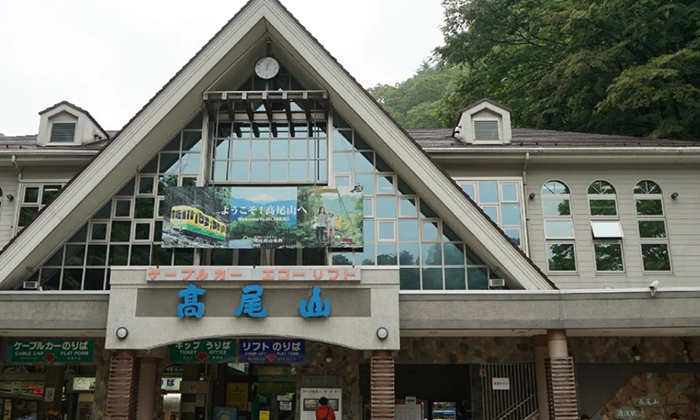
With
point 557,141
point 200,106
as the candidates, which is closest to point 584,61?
point 557,141

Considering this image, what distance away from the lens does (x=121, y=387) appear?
13.5 m

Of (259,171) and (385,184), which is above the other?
(259,171)

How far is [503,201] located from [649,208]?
4065 millimetres

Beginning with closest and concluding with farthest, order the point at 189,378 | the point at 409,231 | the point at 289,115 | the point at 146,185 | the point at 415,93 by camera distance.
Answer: the point at 409,231
the point at 146,185
the point at 289,115
the point at 189,378
the point at 415,93

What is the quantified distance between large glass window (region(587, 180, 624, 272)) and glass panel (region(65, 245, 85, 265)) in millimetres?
13204

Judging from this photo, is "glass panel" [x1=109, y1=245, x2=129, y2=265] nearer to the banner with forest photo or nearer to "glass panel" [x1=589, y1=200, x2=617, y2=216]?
the banner with forest photo

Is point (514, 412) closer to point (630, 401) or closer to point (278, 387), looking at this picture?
point (630, 401)

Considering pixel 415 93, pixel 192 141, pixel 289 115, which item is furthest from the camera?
pixel 415 93

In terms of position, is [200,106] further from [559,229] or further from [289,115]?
[559,229]

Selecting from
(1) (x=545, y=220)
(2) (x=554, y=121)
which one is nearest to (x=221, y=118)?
(1) (x=545, y=220)

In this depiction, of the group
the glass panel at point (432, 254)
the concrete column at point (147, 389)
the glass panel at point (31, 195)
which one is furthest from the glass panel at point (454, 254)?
the glass panel at point (31, 195)

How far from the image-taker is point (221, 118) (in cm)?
1658

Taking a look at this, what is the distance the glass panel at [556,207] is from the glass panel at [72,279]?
12.1 m

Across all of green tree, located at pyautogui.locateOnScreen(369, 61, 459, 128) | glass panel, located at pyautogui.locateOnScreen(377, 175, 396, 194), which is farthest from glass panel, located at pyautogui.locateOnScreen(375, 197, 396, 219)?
green tree, located at pyautogui.locateOnScreen(369, 61, 459, 128)
